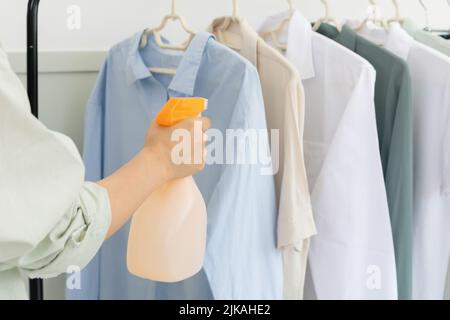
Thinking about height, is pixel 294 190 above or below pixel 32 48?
below

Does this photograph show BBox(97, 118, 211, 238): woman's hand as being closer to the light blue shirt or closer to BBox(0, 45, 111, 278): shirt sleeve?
BBox(0, 45, 111, 278): shirt sleeve

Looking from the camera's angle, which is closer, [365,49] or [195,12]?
Result: [365,49]

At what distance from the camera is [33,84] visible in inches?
37.9

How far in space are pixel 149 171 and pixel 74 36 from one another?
2.03 ft

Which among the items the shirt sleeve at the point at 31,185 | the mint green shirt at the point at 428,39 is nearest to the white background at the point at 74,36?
the mint green shirt at the point at 428,39

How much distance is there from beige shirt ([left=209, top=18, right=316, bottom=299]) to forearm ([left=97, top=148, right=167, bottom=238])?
0.29 metres

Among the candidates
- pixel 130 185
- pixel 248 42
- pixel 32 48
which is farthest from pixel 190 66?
pixel 130 185

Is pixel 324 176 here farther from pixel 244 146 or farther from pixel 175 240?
pixel 175 240

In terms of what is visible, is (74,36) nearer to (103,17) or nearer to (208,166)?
(103,17)

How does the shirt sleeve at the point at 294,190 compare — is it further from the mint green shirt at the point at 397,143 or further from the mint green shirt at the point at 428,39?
the mint green shirt at the point at 428,39

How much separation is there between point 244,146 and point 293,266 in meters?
0.23

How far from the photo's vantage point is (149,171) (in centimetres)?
69

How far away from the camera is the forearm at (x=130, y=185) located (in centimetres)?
66

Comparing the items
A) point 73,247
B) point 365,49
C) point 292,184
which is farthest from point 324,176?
point 73,247
